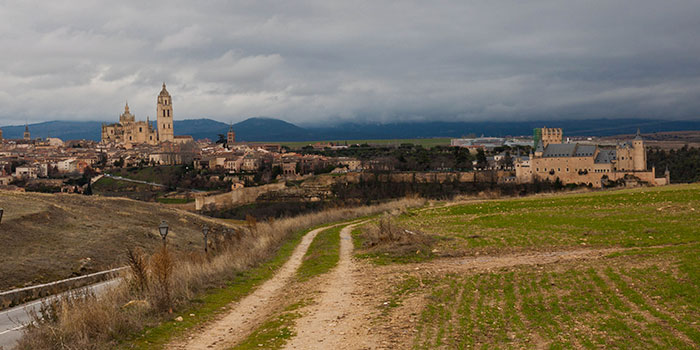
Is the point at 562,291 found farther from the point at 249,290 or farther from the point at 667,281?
the point at 249,290

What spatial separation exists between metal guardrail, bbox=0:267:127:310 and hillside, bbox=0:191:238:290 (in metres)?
0.73

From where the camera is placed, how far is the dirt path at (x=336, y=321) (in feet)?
30.0

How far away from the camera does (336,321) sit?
10.6m

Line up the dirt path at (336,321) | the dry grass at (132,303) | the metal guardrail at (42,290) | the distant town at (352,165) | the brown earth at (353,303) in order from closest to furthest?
the dry grass at (132,303), the dirt path at (336,321), the brown earth at (353,303), the metal guardrail at (42,290), the distant town at (352,165)

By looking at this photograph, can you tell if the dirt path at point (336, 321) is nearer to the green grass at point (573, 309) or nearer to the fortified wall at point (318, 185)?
the green grass at point (573, 309)

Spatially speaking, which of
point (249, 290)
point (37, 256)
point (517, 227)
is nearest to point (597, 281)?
point (249, 290)

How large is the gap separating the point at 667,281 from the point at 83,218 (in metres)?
22.3

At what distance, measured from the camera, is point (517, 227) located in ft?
71.9

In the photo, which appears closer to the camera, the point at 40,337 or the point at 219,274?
the point at 40,337

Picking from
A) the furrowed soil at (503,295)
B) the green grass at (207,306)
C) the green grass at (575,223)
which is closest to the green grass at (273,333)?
the furrowed soil at (503,295)

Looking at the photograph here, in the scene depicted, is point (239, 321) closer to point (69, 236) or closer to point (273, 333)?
point (273, 333)

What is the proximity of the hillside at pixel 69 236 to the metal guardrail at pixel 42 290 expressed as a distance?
0.73 m

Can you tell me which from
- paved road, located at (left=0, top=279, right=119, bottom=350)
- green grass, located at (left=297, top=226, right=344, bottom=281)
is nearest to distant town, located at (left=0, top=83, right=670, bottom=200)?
green grass, located at (left=297, top=226, right=344, bottom=281)

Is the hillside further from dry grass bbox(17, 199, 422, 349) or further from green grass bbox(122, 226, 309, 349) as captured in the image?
green grass bbox(122, 226, 309, 349)
